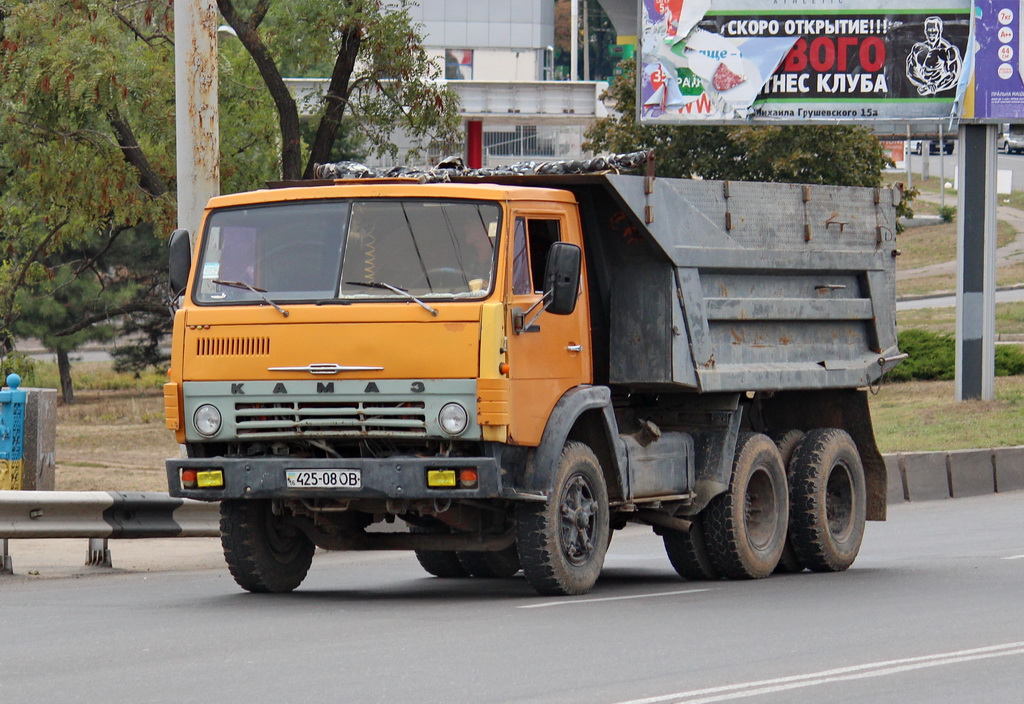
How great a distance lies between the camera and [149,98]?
64.4ft

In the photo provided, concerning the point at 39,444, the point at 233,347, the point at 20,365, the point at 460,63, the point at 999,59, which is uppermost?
the point at 460,63

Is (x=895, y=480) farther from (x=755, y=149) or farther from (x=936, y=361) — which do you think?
(x=755, y=149)

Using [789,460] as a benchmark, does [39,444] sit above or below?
above

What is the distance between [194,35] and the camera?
14383mm

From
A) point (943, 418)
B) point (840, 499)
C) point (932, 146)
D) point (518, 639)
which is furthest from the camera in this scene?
point (932, 146)

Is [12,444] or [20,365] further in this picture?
[20,365]

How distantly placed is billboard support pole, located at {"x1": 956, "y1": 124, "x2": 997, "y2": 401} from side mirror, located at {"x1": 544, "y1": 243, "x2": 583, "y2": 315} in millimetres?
17530

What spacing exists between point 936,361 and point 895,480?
12.4 meters

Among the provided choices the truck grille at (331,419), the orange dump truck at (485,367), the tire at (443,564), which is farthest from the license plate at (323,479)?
the tire at (443,564)

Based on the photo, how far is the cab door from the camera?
32.8 feet

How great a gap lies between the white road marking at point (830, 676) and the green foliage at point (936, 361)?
2269 centimetres

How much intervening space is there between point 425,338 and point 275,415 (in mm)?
1044

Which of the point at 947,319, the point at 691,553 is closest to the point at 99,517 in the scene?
the point at 691,553

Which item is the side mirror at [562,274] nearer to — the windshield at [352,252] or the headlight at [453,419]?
the windshield at [352,252]
